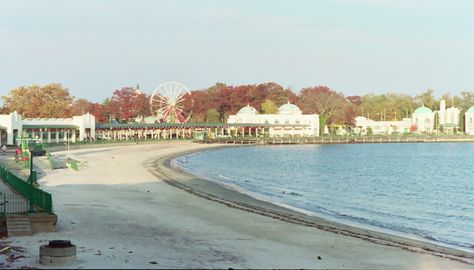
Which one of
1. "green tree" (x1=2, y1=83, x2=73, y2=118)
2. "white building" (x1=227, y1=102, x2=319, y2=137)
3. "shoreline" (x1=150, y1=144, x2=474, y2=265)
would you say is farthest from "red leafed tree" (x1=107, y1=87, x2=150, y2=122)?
"shoreline" (x1=150, y1=144, x2=474, y2=265)

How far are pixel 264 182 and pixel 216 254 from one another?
4064cm

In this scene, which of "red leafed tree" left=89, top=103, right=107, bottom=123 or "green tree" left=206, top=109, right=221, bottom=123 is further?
"green tree" left=206, top=109, right=221, bottom=123

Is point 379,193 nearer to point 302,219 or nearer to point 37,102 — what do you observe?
point 302,219

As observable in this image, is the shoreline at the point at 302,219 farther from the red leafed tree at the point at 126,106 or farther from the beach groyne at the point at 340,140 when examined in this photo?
the red leafed tree at the point at 126,106

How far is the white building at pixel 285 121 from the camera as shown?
593 ft

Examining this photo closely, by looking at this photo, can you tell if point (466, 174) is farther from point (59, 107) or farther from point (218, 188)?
point (59, 107)

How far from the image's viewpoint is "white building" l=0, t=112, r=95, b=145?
9344 centimetres

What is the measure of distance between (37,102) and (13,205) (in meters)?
114

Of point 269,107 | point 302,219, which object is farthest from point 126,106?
point 302,219

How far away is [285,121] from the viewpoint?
181m

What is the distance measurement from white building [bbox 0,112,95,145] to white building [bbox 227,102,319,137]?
2491 inches

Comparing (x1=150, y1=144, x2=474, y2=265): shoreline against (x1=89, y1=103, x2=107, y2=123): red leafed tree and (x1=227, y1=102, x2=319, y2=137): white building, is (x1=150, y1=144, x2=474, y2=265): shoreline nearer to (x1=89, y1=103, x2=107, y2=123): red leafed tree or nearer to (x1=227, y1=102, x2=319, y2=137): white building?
(x1=227, y1=102, x2=319, y2=137): white building

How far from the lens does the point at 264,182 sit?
207 ft

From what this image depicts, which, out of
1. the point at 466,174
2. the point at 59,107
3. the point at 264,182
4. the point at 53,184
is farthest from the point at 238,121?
the point at 53,184
